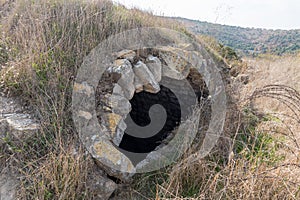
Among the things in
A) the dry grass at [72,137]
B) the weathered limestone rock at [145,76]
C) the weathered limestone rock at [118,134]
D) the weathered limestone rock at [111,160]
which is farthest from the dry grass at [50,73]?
the weathered limestone rock at [145,76]

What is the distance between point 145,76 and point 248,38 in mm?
9611

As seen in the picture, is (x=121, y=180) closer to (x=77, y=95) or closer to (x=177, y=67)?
(x=77, y=95)

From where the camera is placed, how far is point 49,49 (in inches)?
108

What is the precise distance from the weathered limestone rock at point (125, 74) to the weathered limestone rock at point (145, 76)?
0.14 meters

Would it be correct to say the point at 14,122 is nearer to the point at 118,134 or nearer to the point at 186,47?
the point at 118,134

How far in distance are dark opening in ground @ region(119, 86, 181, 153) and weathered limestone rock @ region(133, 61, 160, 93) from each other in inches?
41.4

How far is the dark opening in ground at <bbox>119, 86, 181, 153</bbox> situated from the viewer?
4.22 meters

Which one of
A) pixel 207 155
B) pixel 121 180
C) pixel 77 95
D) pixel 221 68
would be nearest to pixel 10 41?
pixel 77 95

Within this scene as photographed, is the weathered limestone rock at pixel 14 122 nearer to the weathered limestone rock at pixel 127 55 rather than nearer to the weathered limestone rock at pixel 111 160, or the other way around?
the weathered limestone rock at pixel 111 160

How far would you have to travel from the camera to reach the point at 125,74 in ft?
9.43

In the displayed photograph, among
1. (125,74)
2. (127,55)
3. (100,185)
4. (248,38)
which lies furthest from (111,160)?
(248,38)

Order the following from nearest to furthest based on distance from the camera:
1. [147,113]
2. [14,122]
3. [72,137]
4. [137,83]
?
[14,122] → [72,137] → [137,83] → [147,113]

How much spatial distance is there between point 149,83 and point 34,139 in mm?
1665

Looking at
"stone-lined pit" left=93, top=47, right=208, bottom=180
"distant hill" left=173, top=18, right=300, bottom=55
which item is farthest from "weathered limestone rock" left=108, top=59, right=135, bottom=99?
"distant hill" left=173, top=18, right=300, bottom=55
